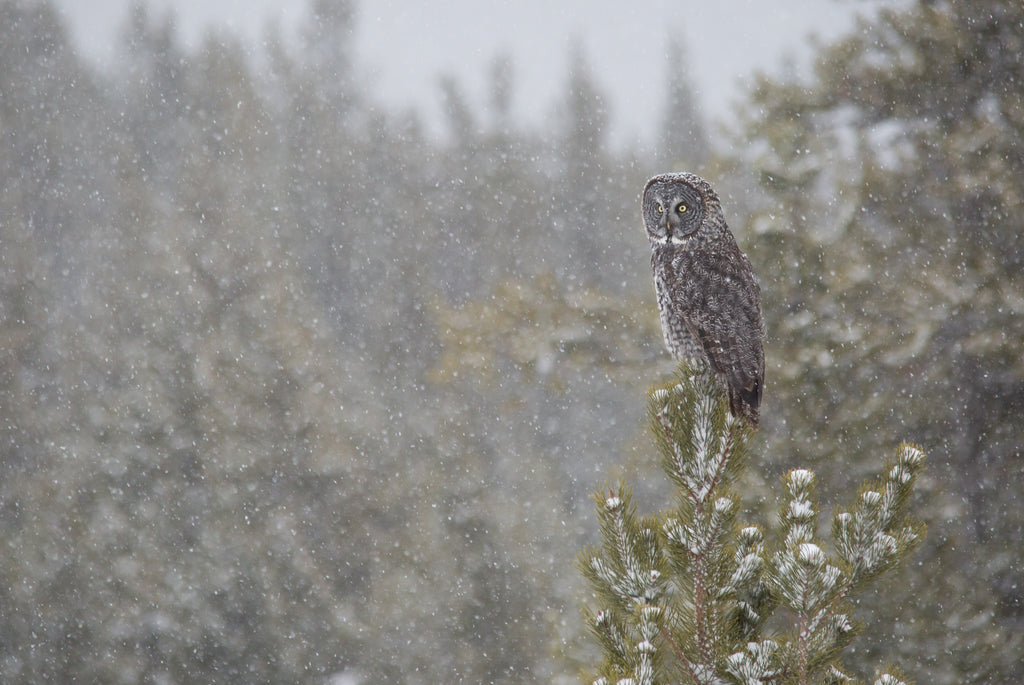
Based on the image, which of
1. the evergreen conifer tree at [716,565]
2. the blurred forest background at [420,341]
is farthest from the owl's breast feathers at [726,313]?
the blurred forest background at [420,341]

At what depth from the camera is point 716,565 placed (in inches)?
67.7

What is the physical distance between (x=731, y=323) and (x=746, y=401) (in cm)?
33

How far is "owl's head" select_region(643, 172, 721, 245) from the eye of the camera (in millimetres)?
A: 2834

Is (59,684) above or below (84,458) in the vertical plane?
below

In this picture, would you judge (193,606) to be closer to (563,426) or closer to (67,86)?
(563,426)

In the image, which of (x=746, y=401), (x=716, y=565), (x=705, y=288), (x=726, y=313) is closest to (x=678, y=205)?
(x=705, y=288)

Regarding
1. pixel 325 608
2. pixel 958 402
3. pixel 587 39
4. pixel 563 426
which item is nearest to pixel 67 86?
pixel 587 39

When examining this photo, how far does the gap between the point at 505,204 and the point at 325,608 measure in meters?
14.3

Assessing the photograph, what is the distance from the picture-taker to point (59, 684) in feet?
40.0

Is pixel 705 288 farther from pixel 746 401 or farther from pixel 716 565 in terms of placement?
pixel 716 565

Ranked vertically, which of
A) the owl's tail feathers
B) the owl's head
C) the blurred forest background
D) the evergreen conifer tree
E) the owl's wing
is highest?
the blurred forest background

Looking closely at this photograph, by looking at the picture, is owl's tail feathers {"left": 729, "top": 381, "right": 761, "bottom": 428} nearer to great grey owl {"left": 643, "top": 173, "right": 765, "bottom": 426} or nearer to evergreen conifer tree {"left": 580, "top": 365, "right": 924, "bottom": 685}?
great grey owl {"left": 643, "top": 173, "right": 765, "bottom": 426}

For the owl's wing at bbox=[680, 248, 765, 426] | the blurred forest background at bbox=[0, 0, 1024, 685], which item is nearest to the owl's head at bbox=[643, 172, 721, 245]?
the owl's wing at bbox=[680, 248, 765, 426]

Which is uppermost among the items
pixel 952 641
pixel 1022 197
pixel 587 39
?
pixel 587 39
